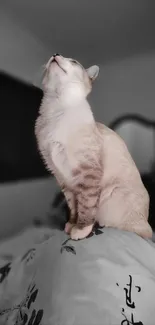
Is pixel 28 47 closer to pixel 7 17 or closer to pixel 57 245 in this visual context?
pixel 7 17

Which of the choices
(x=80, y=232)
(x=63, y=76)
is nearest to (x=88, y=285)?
(x=80, y=232)

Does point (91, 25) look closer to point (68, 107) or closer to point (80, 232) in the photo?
point (68, 107)

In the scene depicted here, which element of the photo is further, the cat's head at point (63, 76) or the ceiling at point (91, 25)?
the ceiling at point (91, 25)

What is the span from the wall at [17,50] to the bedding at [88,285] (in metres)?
0.74

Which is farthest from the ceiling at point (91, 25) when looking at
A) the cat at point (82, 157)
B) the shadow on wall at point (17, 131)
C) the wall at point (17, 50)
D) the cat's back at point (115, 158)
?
the cat's back at point (115, 158)

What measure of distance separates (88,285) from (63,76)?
574 millimetres

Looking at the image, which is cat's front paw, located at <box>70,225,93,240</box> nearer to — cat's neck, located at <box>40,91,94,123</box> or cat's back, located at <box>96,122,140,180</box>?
cat's back, located at <box>96,122,140,180</box>

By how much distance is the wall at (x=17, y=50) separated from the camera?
4.96 ft

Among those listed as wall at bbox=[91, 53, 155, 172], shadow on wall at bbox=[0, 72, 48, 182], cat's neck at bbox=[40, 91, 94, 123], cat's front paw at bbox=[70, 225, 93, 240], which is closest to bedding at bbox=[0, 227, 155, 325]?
cat's front paw at bbox=[70, 225, 93, 240]

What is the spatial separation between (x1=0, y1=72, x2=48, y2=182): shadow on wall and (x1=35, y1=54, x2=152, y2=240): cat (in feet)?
1.27

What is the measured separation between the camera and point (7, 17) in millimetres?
1525

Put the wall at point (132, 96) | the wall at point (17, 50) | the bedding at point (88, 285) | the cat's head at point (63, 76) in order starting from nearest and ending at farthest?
the bedding at point (88, 285)
the cat's head at point (63, 76)
the wall at point (17, 50)
the wall at point (132, 96)

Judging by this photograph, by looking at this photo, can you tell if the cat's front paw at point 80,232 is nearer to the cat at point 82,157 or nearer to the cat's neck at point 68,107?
the cat at point 82,157

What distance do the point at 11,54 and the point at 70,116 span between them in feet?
1.90
